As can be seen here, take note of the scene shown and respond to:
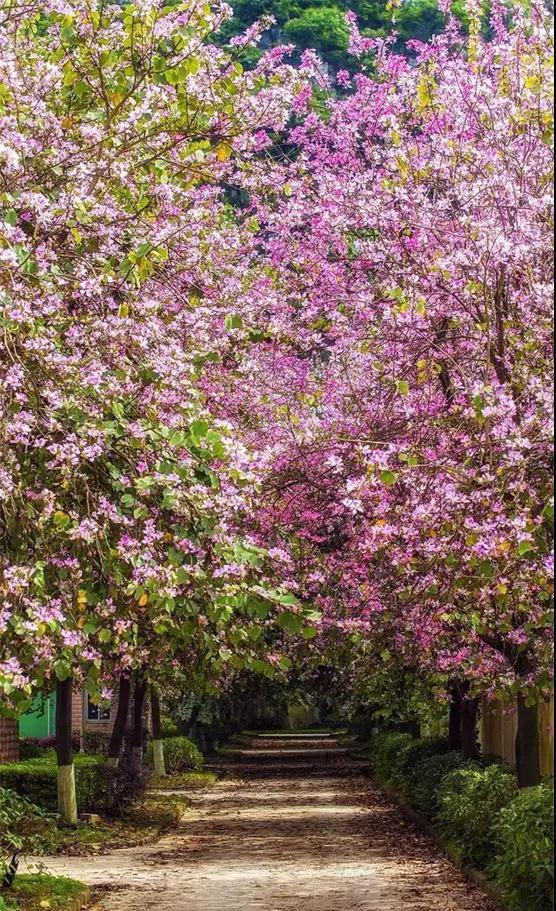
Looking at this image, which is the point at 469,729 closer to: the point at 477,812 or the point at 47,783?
the point at 477,812

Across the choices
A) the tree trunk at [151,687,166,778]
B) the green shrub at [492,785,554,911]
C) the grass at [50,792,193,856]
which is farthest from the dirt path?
the tree trunk at [151,687,166,778]

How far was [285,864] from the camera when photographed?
1855 centimetres

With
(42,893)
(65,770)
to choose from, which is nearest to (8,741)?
(65,770)

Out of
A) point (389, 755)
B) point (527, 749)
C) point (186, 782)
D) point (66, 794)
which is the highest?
point (527, 749)

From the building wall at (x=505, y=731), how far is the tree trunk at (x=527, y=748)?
329 centimetres

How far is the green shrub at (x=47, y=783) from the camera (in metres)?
24.1

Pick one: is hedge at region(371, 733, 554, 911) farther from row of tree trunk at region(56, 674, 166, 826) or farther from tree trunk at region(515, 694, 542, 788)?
row of tree trunk at region(56, 674, 166, 826)

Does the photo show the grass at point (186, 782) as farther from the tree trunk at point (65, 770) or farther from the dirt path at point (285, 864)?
the tree trunk at point (65, 770)

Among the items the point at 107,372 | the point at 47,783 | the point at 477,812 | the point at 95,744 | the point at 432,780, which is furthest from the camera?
the point at 95,744

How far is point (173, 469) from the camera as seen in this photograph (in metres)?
8.56

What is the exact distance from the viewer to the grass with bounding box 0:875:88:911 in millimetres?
12867

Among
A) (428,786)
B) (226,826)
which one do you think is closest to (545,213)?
(428,786)

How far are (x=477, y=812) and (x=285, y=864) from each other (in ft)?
10.5

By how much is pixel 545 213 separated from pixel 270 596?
3665 mm
